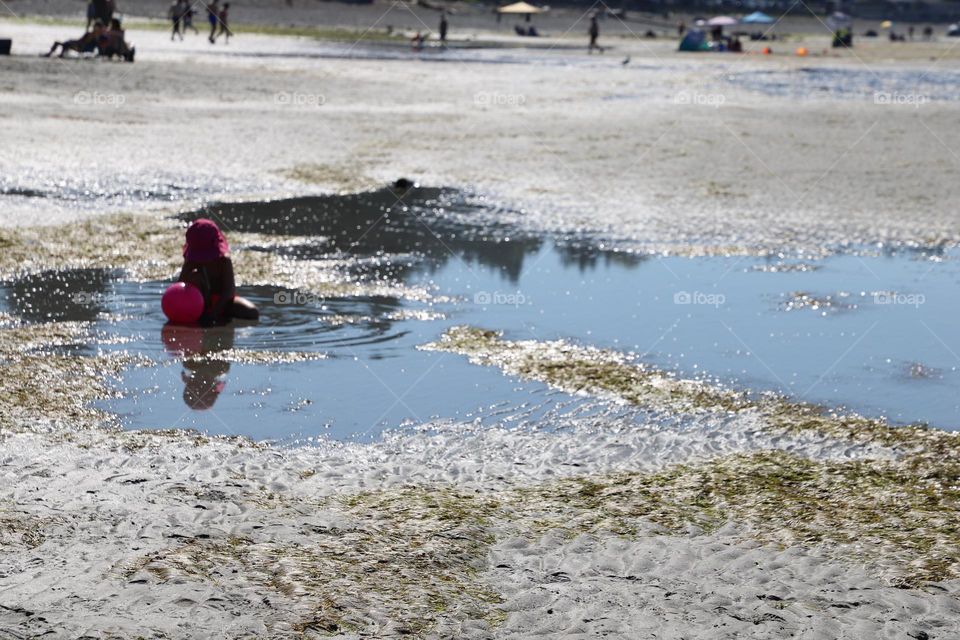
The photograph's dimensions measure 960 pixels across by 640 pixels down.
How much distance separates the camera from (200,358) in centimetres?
1015

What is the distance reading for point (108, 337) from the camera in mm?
10555

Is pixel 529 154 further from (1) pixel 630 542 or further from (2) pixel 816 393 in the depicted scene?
(1) pixel 630 542

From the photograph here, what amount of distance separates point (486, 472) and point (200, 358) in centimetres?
321

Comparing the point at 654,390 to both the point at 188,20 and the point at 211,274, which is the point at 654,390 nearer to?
the point at 211,274

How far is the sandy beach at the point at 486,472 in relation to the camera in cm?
603

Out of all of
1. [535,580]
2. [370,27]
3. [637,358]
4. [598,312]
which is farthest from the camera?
[370,27]

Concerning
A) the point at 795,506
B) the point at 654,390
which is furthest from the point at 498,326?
the point at 795,506

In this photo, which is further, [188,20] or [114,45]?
[188,20]

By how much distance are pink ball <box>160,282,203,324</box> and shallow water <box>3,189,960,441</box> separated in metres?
0.18

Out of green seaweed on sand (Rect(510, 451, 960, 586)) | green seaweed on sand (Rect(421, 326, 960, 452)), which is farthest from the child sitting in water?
green seaweed on sand (Rect(510, 451, 960, 586))

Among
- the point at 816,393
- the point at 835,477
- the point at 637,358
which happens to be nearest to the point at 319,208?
the point at 637,358

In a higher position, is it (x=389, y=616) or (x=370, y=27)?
(x=370, y=27)

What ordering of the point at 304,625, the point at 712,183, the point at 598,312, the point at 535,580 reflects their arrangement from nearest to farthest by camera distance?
the point at 304,625 → the point at 535,580 → the point at 598,312 → the point at 712,183

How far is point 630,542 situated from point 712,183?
1323cm
